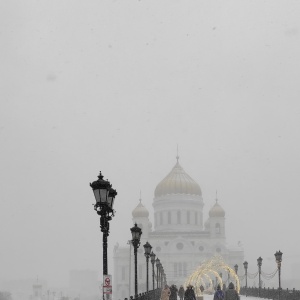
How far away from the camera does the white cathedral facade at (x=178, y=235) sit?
113062 millimetres

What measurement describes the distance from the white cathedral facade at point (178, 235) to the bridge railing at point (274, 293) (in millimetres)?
48795

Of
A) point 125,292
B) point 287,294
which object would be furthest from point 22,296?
point 287,294

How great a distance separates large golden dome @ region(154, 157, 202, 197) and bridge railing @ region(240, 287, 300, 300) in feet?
167

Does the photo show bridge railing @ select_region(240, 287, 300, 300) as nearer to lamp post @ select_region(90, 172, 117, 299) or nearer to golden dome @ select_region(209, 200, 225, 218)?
lamp post @ select_region(90, 172, 117, 299)

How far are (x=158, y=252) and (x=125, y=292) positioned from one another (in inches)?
349

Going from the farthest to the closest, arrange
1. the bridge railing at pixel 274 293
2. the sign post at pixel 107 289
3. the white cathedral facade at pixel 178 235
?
the white cathedral facade at pixel 178 235 < the bridge railing at pixel 274 293 < the sign post at pixel 107 289

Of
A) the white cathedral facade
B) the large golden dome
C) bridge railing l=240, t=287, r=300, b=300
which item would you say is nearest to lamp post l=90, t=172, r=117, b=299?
bridge railing l=240, t=287, r=300, b=300

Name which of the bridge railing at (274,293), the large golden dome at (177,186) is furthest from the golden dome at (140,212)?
the bridge railing at (274,293)

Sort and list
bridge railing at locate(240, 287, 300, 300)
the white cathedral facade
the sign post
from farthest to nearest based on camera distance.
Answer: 1. the white cathedral facade
2. bridge railing at locate(240, 287, 300, 300)
3. the sign post

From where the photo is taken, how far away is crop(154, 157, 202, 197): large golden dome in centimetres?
11494

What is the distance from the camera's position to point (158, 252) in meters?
113

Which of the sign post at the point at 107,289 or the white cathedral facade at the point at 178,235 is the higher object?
the white cathedral facade at the point at 178,235

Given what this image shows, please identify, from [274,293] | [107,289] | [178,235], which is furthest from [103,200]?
[178,235]

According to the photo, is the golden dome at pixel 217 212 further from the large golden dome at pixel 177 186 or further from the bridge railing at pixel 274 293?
the bridge railing at pixel 274 293
